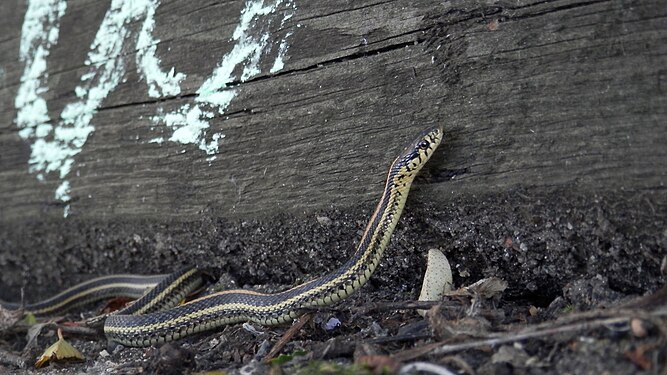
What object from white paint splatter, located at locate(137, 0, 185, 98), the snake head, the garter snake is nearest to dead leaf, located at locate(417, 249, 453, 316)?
Result: the garter snake

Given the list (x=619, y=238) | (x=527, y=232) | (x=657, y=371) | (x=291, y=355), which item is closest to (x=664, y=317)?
(x=657, y=371)

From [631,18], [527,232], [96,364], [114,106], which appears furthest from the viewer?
[114,106]

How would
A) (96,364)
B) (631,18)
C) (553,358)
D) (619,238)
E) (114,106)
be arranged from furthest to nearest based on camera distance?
(114,106)
(96,364)
(619,238)
(631,18)
(553,358)

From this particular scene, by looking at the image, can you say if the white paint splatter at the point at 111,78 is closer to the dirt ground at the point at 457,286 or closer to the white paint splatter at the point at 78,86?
the white paint splatter at the point at 78,86

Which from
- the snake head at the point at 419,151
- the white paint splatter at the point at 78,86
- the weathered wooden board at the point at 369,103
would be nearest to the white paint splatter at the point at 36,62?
the white paint splatter at the point at 78,86

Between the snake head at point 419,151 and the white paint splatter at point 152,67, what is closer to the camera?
the snake head at point 419,151

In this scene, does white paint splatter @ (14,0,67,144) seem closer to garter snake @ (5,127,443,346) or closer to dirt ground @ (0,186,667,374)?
dirt ground @ (0,186,667,374)

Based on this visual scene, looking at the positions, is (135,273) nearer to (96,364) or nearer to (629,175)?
(96,364)
